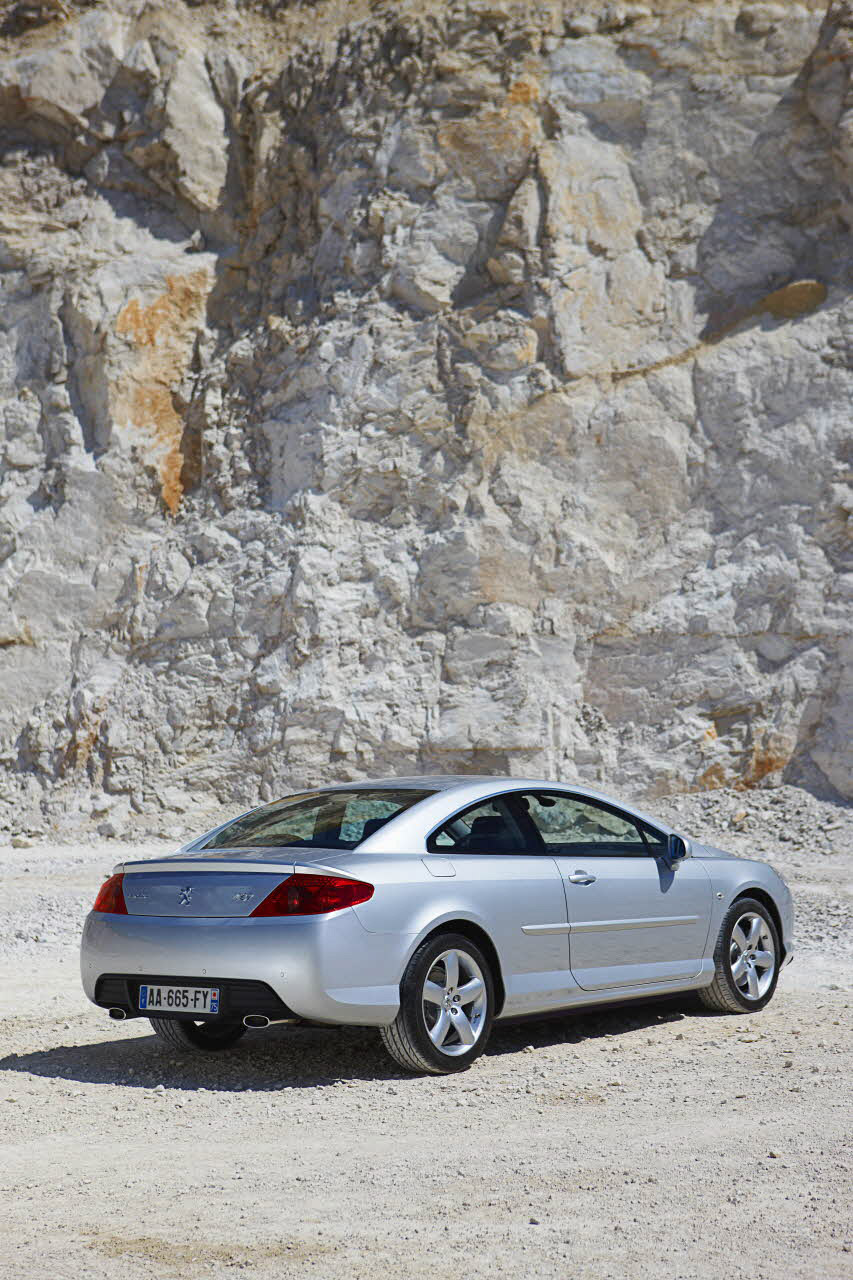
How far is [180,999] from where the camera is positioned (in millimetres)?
5488

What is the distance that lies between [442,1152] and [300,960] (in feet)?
3.57

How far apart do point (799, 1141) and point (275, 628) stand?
661 inches

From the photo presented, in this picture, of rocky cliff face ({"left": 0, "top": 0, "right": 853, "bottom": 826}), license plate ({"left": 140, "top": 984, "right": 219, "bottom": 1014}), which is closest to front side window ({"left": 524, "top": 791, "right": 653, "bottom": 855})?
license plate ({"left": 140, "top": 984, "right": 219, "bottom": 1014})

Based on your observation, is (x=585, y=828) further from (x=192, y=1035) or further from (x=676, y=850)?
(x=192, y=1035)

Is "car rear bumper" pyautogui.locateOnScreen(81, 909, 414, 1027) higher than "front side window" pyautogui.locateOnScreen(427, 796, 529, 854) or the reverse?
the reverse

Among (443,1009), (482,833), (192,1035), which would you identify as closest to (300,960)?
(443,1009)

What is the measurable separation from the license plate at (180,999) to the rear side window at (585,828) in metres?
1.84

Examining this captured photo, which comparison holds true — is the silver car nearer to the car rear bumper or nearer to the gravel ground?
the car rear bumper

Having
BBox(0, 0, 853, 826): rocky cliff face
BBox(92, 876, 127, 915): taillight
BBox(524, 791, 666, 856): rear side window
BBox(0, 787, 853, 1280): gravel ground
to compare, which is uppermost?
BBox(0, 0, 853, 826): rocky cliff face

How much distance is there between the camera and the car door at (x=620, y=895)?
627cm

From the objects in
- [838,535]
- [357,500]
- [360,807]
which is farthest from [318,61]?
[360,807]

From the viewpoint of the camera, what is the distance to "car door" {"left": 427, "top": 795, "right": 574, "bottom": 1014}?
582cm

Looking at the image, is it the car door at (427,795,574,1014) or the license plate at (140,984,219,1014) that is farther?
the car door at (427,795,574,1014)

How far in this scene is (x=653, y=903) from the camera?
6.62 metres
